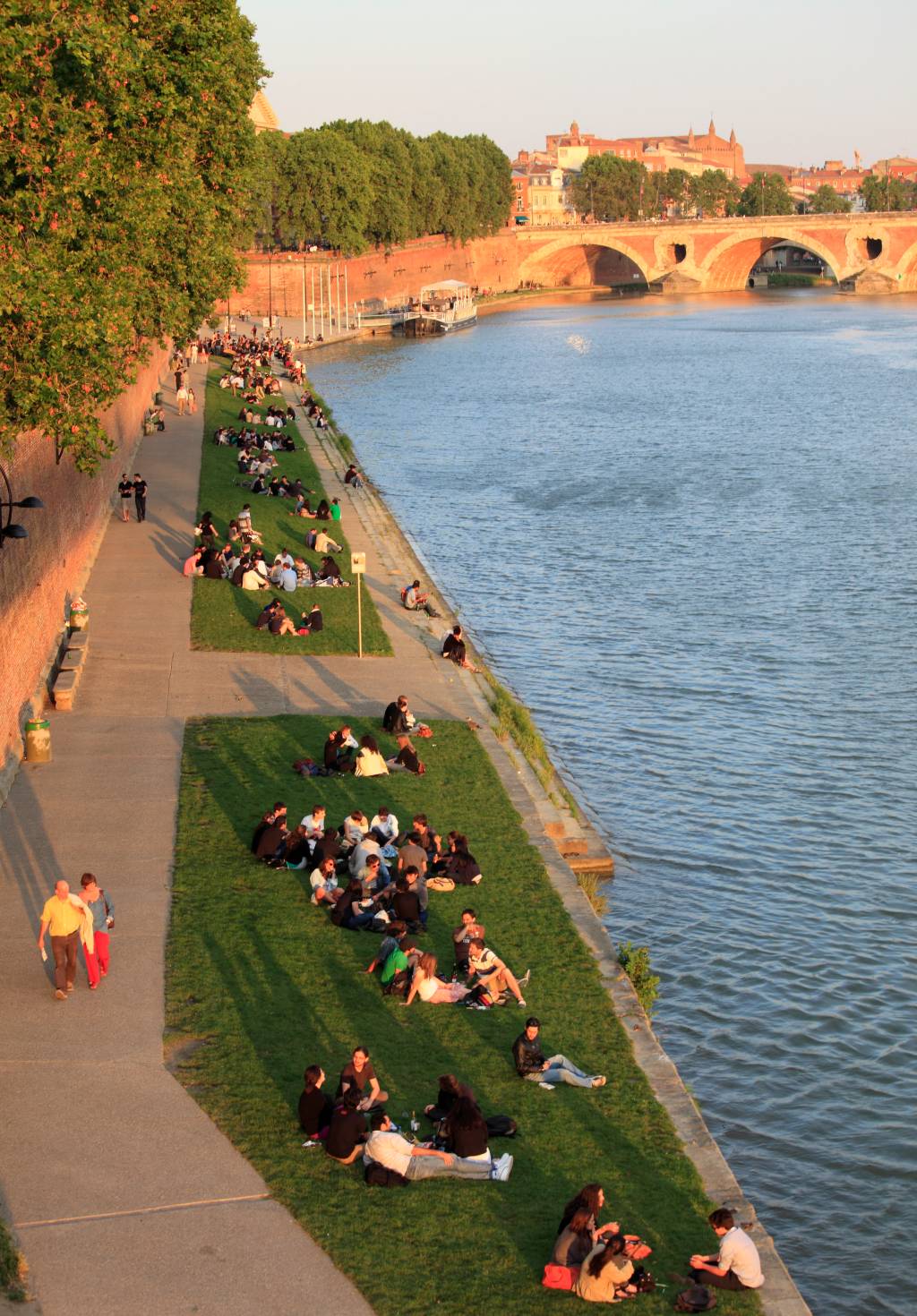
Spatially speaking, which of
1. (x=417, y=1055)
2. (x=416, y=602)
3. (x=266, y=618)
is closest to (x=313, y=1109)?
(x=417, y=1055)

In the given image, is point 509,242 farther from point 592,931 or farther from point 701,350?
Answer: point 592,931

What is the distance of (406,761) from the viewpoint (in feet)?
67.5

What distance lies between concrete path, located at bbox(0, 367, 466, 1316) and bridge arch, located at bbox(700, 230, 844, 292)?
125162 mm

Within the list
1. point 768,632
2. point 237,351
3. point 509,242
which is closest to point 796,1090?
point 768,632

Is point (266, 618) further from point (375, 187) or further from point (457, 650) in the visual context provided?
point (375, 187)

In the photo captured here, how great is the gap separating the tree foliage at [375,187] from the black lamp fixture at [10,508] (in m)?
59.6

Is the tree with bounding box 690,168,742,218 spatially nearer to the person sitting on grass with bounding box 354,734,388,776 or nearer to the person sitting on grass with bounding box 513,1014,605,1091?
the person sitting on grass with bounding box 354,734,388,776

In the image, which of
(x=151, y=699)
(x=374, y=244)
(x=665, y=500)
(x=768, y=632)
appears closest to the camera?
(x=151, y=699)

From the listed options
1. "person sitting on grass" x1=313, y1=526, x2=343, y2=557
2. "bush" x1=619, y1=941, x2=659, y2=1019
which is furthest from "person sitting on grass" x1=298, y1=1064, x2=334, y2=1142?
"person sitting on grass" x1=313, y1=526, x2=343, y2=557

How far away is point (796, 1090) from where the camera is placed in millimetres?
15570

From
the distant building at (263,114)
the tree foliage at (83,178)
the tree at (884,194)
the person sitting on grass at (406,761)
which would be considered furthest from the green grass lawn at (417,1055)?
the tree at (884,194)

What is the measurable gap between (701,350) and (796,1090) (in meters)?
85.9

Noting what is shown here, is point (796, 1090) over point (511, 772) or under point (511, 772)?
under

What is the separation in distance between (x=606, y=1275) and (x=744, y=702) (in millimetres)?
18269
